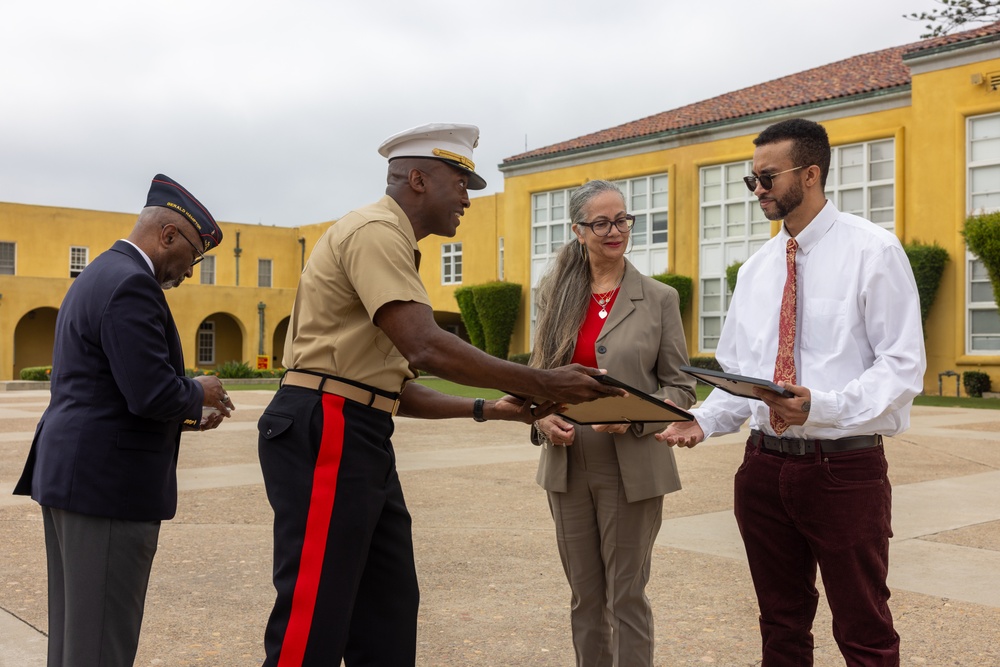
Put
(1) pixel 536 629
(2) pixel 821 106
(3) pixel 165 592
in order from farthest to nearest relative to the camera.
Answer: (2) pixel 821 106
(3) pixel 165 592
(1) pixel 536 629

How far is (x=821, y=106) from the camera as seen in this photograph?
28.8 meters

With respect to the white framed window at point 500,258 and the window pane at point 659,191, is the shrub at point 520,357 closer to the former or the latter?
the white framed window at point 500,258

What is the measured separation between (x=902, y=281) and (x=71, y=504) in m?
2.50

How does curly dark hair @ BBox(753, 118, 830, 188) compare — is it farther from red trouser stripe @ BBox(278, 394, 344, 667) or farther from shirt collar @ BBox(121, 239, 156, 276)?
shirt collar @ BBox(121, 239, 156, 276)

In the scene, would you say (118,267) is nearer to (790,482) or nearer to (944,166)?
(790,482)

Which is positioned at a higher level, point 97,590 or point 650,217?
point 650,217

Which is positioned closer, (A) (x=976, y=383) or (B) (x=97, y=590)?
(B) (x=97, y=590)

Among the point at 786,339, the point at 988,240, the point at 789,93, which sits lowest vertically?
the point at 786,339

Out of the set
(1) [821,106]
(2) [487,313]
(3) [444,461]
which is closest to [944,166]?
(1) [821,106]

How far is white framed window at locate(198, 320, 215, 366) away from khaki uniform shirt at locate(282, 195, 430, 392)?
44916 mm

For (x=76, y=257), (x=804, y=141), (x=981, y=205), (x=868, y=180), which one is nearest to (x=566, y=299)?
(x=804, y=141)

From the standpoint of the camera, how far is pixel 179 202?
3172 millimetres

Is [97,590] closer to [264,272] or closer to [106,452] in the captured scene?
[106,452]

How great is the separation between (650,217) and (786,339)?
3163 centimetres
